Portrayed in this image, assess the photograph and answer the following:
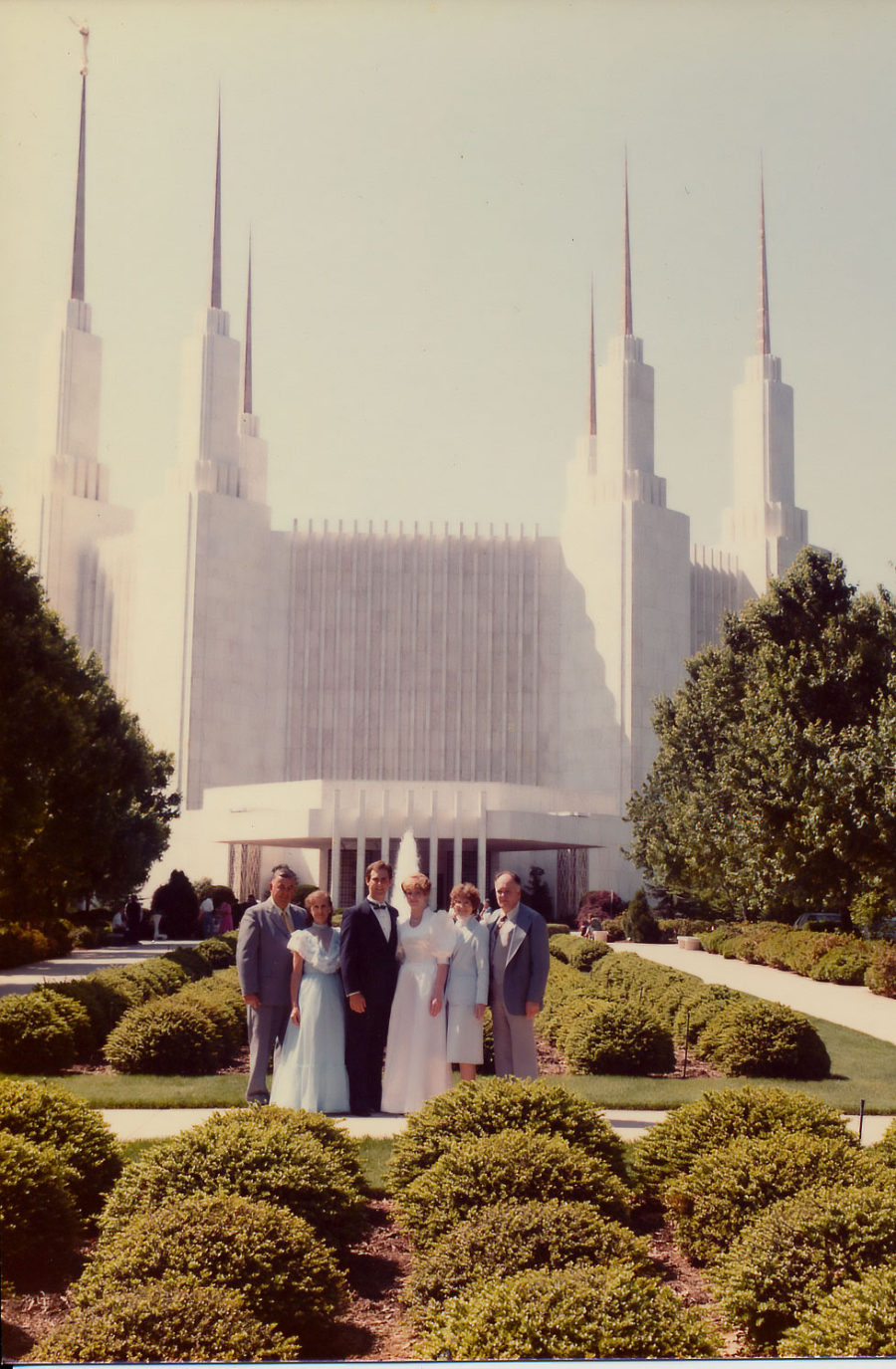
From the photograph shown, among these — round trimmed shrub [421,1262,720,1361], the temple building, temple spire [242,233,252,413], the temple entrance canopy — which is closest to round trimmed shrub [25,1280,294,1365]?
round trimmed shrub [421,1262,720,1361]

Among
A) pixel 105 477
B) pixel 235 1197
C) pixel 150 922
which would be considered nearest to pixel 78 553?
pixel 105 477

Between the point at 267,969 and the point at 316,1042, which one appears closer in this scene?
the point at 316,1042

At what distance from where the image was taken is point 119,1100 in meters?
10.3

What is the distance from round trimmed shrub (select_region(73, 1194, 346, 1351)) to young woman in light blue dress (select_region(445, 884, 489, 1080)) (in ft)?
12.9

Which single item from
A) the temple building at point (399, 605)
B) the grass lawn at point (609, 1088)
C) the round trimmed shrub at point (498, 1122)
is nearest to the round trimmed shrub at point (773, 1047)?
the grass lawn at point (609, 1088)

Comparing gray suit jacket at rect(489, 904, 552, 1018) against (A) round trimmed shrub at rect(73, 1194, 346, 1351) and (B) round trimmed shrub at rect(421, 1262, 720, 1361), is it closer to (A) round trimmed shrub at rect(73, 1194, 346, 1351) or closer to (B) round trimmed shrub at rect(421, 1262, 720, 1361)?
(A) round trimmed shrub at rect(73, 1194, 346, 1351)

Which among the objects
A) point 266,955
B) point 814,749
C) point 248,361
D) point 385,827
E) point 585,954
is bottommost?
point 585,954

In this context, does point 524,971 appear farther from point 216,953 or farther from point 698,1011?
point 216,953

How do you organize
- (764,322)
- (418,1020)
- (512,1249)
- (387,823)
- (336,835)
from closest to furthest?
(512,1249) → (418,1020) → (336,835) → (387,823) → (764,322)

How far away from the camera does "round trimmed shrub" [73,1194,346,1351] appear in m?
4.92

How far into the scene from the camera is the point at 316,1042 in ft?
31.3

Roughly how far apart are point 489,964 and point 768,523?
61.6 meters

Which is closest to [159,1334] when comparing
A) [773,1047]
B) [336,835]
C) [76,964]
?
[773,1047]

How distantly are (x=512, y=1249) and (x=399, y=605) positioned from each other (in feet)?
206
